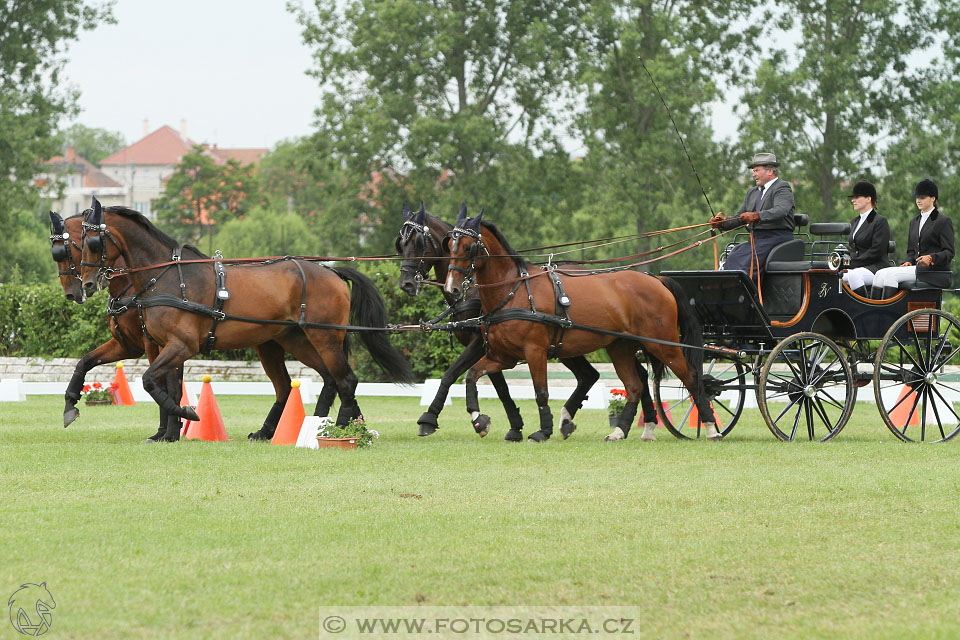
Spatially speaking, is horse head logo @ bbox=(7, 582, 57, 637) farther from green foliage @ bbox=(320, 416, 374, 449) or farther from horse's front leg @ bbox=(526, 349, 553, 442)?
horse's front leg @ bbox=(526, 349, 553, 442)

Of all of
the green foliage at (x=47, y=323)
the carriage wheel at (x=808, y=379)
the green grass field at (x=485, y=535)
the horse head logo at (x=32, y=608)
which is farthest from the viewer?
the green foliage at (x=47, y=323)

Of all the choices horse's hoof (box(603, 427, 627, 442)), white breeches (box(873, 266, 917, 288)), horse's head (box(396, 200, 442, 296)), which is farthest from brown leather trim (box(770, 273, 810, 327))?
horse's head (box(396, 200, 442, 296))

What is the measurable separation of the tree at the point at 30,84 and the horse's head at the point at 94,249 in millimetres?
28974

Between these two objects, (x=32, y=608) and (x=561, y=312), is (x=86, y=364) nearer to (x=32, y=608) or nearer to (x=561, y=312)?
(x=561, y=312)

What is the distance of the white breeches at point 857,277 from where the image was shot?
41.9 ft

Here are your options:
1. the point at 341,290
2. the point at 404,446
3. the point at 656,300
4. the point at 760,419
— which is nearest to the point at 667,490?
the point at 404,446

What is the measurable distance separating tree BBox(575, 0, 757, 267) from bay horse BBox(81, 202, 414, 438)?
22393 millimetres

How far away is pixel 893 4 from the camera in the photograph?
32375 mm

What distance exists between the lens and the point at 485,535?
7.09 m

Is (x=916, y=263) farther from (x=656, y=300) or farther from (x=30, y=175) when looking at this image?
(x=30, y=175)

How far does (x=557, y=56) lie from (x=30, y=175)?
1739 centimetres

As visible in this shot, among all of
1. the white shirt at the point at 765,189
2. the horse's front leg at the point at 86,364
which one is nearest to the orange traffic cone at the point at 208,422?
the horse's front leg at the point at 86,364

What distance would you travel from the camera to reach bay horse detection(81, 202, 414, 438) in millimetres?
12125

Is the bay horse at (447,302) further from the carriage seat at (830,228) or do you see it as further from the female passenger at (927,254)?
the female passenger at (927,254)
